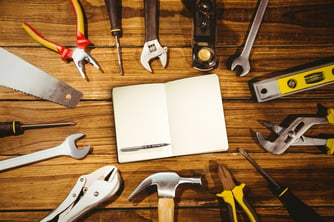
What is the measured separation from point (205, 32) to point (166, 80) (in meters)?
0.22

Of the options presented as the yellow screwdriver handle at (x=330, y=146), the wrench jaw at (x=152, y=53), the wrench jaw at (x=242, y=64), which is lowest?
the yellow screwdriver handle at (x=330, y=146)

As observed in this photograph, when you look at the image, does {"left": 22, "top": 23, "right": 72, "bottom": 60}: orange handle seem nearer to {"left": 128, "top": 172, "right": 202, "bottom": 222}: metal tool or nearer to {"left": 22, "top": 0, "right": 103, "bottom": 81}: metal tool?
{"left": 22, "top": 0, "right": 103, "bottom": 81}: metal tool

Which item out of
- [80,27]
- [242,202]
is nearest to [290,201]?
[242,202]

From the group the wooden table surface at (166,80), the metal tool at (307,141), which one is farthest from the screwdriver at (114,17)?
the metal tool at (307,141)

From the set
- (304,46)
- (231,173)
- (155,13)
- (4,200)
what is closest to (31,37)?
(155,13)

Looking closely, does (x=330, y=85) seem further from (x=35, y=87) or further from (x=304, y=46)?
(x=35, y=87)

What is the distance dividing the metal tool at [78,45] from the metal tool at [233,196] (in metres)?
0.62

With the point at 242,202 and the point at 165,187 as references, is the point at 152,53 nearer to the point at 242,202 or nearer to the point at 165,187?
the point at 165,187

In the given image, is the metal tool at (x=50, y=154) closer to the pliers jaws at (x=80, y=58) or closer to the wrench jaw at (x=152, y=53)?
the pliers jaws at (x=80, y=58)

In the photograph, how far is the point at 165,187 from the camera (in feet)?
3.29

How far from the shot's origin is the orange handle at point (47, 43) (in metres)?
1.05

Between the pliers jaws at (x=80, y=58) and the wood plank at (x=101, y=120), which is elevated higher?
the pliers jaws at (x=80, y=58)

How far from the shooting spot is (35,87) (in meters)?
1.07

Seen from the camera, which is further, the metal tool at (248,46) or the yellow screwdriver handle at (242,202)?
the metal tool at (248,46)
